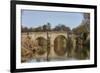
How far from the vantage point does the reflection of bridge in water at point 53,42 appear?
1842mm

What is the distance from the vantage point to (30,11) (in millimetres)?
1810

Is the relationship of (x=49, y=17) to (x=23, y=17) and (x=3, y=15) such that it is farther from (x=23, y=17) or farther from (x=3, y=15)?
(x=3, y=15)

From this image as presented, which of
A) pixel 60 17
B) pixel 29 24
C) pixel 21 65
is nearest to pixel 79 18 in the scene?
pixel 60 17

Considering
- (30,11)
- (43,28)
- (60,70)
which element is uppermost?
(30,11)

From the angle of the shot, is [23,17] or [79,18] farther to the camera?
[79,18]

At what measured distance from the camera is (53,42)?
1886mm

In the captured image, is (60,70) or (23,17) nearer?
(23,17)

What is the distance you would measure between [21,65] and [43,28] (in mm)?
396

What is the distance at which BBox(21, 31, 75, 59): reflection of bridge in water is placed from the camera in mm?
1842

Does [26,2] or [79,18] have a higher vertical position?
[26,2]

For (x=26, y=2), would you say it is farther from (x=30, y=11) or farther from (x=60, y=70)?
(x=60, y=70)

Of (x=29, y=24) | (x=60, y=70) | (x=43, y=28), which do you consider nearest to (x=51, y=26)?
(x=43, y=28)

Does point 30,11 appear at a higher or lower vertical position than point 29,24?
higher

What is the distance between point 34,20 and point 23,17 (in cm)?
11
